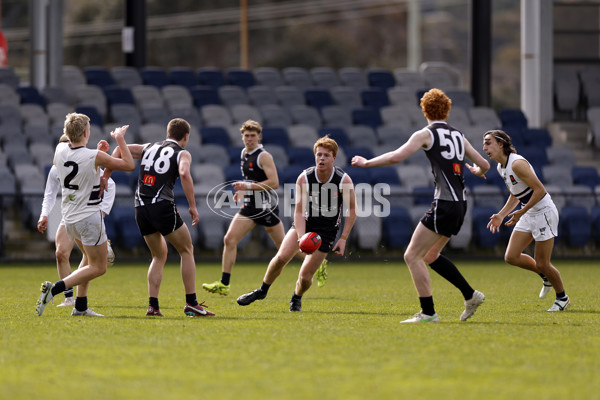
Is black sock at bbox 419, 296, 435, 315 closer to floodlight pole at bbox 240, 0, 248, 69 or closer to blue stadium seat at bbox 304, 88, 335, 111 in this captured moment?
blue stadium seat at bbox 304, 88, 335, 111

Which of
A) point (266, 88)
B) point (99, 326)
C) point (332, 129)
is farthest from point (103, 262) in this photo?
point (266, 88)

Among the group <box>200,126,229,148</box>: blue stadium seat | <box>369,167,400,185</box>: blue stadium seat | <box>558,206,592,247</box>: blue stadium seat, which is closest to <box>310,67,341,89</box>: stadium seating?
<box>200,126,229,148</box>: blue stadium seat

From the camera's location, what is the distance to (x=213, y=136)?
20.8 metres

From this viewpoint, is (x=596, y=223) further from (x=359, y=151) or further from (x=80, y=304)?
(x=80, y=304)

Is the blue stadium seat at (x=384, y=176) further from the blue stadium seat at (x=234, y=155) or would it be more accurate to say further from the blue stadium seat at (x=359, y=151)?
the blue stadium seat at (x=234, y=155)

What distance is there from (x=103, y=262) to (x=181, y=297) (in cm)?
266

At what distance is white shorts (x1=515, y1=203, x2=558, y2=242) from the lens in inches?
408

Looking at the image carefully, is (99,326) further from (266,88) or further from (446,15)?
(446,15)

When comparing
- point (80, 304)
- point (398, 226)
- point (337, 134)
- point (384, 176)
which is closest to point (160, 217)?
point (80, 304)

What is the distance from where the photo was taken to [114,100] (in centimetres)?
2206

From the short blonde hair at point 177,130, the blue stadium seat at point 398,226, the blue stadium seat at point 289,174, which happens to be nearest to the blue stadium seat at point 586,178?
the blue stadium seat at point 398,226

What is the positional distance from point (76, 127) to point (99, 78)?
1542 cm

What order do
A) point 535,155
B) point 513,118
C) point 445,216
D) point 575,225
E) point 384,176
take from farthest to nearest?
point 513,118
point 535,155
point 384,176
point 575,225
point 445,216

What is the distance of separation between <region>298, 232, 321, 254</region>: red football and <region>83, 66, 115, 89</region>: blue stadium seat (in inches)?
598
